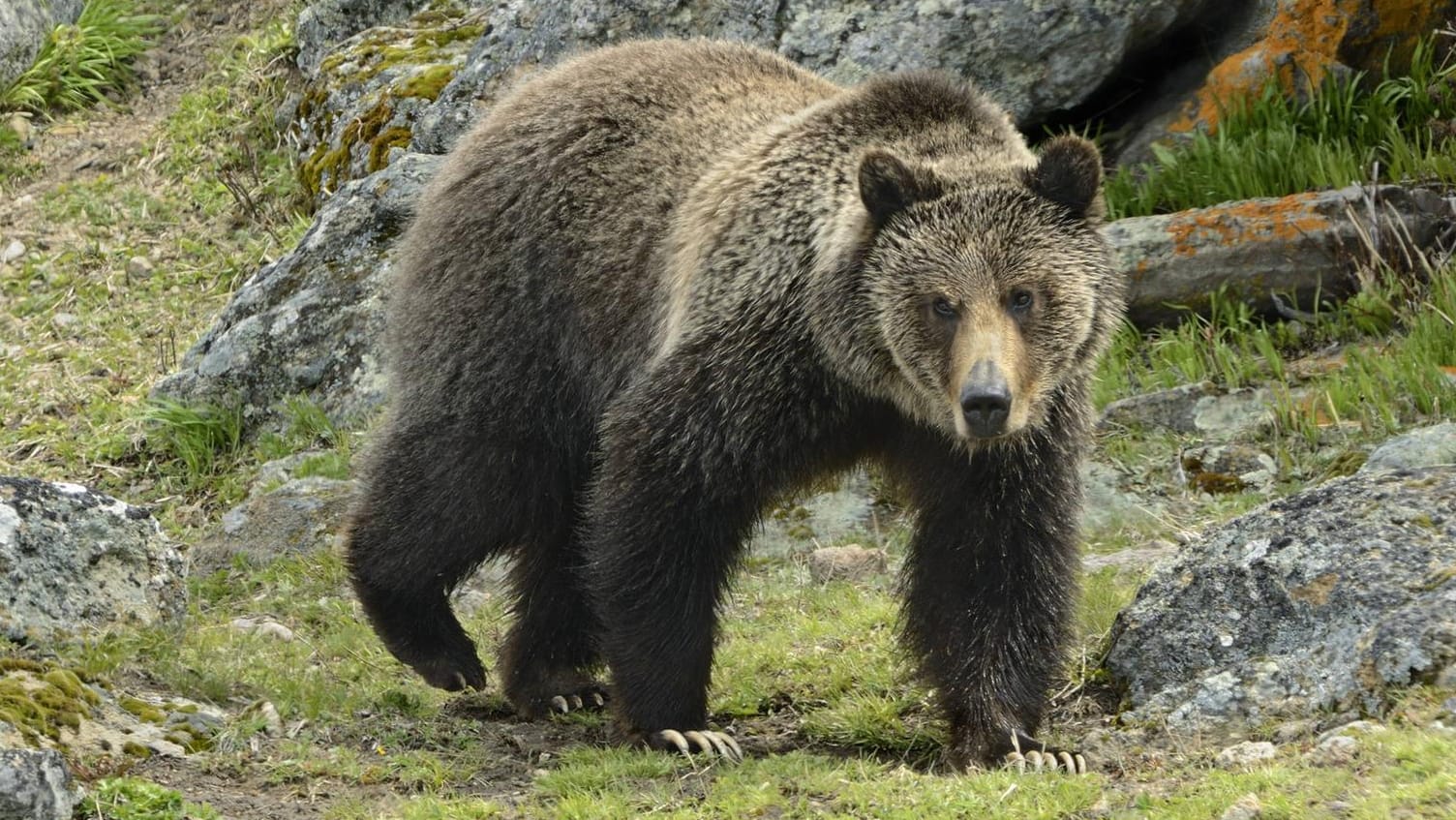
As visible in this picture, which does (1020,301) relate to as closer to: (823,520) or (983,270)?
(983,270)

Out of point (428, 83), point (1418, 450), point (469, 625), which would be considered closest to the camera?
point (1418, 450)

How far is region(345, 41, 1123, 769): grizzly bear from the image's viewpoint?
5598 millimetres

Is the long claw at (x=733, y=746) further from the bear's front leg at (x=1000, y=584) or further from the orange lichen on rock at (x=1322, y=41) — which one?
the orange lichen on rock at (x=1322, y=41)

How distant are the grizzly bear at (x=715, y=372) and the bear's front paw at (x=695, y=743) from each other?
0.01m

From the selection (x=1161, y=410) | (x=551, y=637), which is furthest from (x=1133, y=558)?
(x=551, y=637)

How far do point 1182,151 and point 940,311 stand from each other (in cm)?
480

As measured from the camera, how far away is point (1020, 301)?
5473 mm

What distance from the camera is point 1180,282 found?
29.7 feet

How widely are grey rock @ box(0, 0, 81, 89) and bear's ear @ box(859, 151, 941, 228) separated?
10.3 meters

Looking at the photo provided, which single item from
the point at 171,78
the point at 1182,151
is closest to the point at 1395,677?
the point at 1182,151

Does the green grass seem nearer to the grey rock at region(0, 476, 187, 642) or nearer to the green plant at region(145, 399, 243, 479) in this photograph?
the green plant at region(145, 399, 243, 479)

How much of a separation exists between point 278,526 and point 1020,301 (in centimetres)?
488

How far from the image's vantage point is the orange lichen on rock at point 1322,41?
966cm

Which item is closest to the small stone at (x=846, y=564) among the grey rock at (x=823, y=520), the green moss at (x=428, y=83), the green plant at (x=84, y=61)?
the grey rock at (x=823, y=520)
